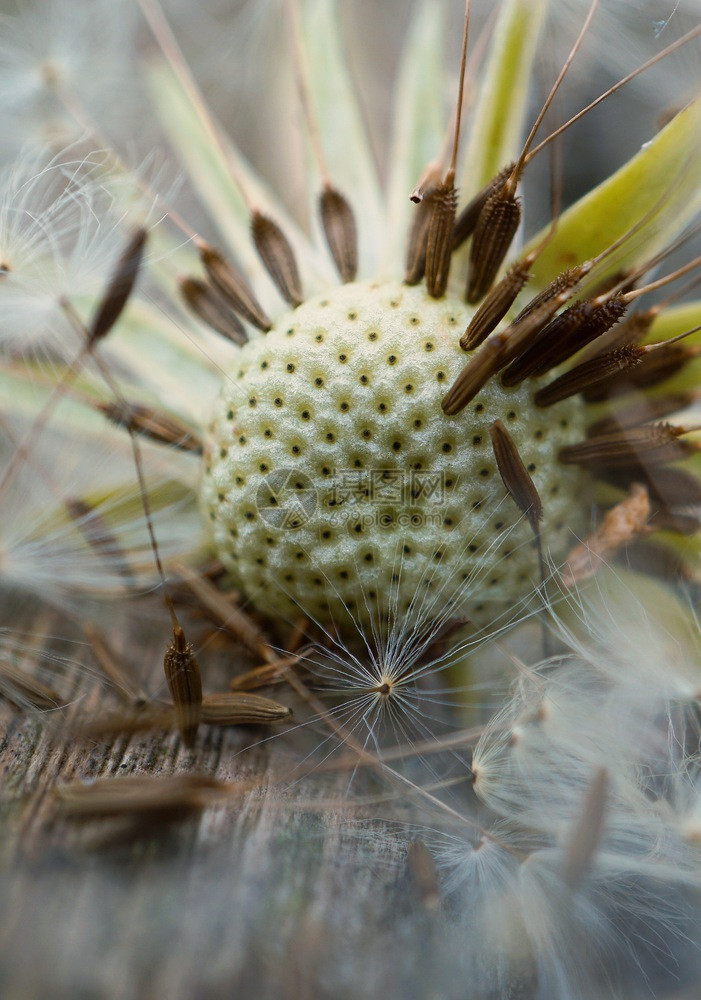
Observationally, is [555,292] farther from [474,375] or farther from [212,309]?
[212,309]

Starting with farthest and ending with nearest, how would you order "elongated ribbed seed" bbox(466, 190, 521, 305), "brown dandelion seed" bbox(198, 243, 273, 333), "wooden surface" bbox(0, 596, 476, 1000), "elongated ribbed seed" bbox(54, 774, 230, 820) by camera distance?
"brown dandelion seed" bbox(198, 243, 273, 333)
"elongated ribbed seed" bbox(466, 190, 521, 305)
"elongated ribbed seed" bbox(54, 774, 230, 820)
"wooden surface" bbox(0, 596, 476, 1000)

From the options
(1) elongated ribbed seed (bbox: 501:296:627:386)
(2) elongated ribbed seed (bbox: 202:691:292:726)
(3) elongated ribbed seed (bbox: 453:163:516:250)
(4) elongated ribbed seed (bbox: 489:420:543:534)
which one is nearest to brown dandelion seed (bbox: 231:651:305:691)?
(2) elongated ribbed seed (bbox: 202:691:292:726)

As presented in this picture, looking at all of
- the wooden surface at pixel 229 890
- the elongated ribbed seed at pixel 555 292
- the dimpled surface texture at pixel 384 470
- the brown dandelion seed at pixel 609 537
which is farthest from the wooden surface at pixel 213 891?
the elongated ribbed seed at pixel 555 292

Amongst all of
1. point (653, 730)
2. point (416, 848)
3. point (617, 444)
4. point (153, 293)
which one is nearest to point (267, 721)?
point (416, 848)

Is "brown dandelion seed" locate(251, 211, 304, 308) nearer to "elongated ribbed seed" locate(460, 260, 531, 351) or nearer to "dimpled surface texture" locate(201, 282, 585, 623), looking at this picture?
"dimpled surface texture" locate(201, 282, 585, 623)

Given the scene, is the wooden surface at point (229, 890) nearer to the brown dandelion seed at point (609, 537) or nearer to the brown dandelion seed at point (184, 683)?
the brown dandelion seed at point (184, 683)
